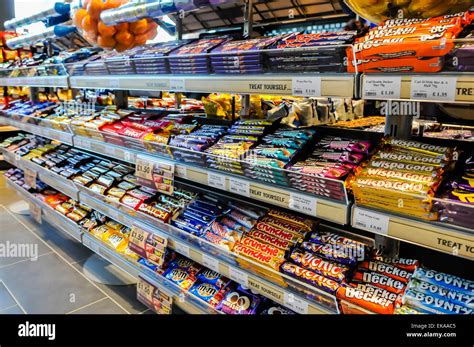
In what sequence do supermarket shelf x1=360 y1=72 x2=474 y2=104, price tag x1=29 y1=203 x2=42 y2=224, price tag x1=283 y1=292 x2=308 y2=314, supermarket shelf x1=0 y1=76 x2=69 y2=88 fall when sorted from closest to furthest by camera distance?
supermarket shelf x1=360 y1=72 x2=474 y2=104, price tag x1=283 y1=292 x2=308 y2=314, supermarket shelf x1=0 y1=76 x2=69 y2=88, price tag x1=29 y1=203 x2=42 y2=224

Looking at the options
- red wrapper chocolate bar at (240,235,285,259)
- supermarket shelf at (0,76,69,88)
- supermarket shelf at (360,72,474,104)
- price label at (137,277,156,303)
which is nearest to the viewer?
supermarket shelf at (360,72,474,104)

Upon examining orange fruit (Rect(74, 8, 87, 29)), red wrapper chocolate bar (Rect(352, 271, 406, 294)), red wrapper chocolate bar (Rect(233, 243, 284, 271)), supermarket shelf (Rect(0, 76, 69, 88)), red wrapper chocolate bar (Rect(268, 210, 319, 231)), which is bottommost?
red wrapper chocolate bar (Rect(233, 243, 284, 271))

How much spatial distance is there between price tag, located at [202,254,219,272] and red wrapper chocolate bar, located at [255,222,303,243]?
0.70 feet

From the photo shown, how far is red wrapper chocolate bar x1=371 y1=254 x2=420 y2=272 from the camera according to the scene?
3.55 feet

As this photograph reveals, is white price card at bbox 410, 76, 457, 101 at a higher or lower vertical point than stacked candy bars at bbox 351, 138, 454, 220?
higher

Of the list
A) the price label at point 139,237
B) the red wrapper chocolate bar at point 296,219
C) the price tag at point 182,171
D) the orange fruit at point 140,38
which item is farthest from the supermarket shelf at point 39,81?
the red wrapper chocolate bar at point 296,219

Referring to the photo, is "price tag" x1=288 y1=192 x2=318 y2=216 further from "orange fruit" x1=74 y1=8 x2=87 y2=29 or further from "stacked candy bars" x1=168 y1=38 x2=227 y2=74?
"orange fruit" x1=74 y1=8 x2=87 y2=29

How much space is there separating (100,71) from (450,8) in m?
1.67

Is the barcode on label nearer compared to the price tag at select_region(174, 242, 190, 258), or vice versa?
the barcode on label

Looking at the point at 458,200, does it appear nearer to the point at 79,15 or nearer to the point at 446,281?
the point at 446,281

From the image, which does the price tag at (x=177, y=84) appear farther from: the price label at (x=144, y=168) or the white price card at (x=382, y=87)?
the white price card at (x=382, y=87)

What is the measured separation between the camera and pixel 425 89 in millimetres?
821

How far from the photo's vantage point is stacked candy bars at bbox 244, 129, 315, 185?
1208 millimetres

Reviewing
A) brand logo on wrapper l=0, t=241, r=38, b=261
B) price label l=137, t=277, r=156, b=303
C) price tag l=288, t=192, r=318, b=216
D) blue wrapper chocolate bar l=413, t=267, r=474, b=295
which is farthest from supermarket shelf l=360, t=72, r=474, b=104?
brand logo on wrapper l=0, t=241, r=38, b=261
